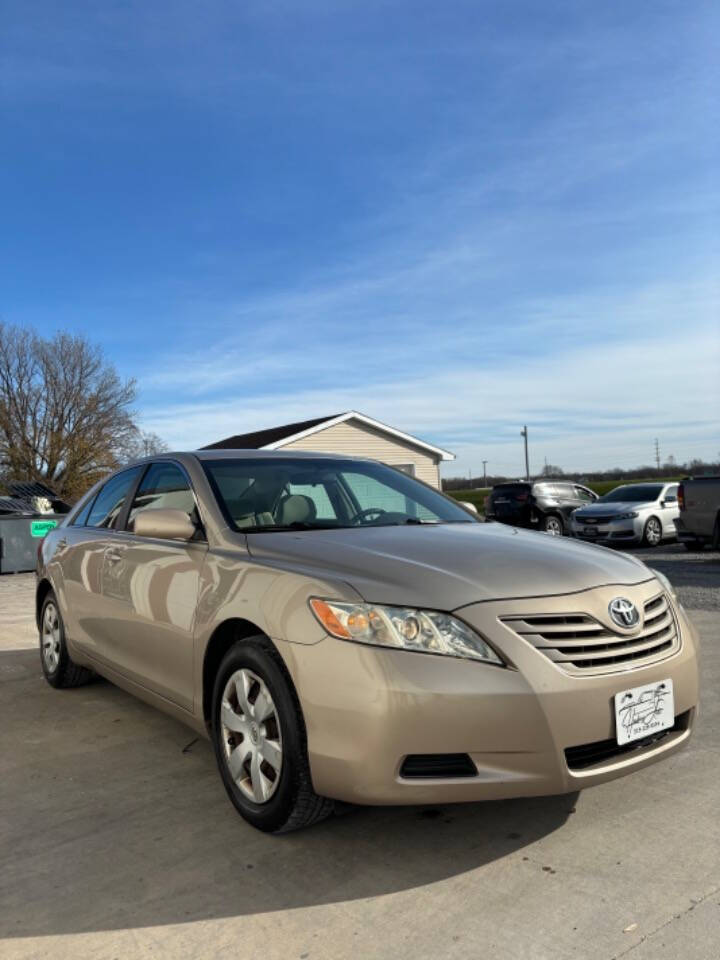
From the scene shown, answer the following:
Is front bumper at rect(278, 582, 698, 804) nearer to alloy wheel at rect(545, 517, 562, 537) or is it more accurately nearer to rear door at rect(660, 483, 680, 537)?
rear door at rect(660, 483, 680, 537)

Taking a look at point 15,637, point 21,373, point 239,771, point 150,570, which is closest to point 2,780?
point 150,570

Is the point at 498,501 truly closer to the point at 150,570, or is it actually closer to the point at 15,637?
the point at 15,637

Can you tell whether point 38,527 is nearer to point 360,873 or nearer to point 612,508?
point 612,508

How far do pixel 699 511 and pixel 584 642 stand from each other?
36.4ft

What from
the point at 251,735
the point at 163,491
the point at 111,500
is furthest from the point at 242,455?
the point at 251,735

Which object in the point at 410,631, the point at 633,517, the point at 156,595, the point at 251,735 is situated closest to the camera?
the point at 410,631

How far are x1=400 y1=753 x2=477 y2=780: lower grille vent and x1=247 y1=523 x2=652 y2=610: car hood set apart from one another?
1.58 ft

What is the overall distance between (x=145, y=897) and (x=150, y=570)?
1659 mm

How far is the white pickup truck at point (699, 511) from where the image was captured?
12.5 m

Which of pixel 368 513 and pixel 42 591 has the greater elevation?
pixel 368 513

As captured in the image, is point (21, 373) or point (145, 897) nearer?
point (145, 897)

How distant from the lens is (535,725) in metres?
2.54

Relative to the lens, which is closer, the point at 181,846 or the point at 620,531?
the point at 181,846

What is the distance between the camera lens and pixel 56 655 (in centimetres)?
542
